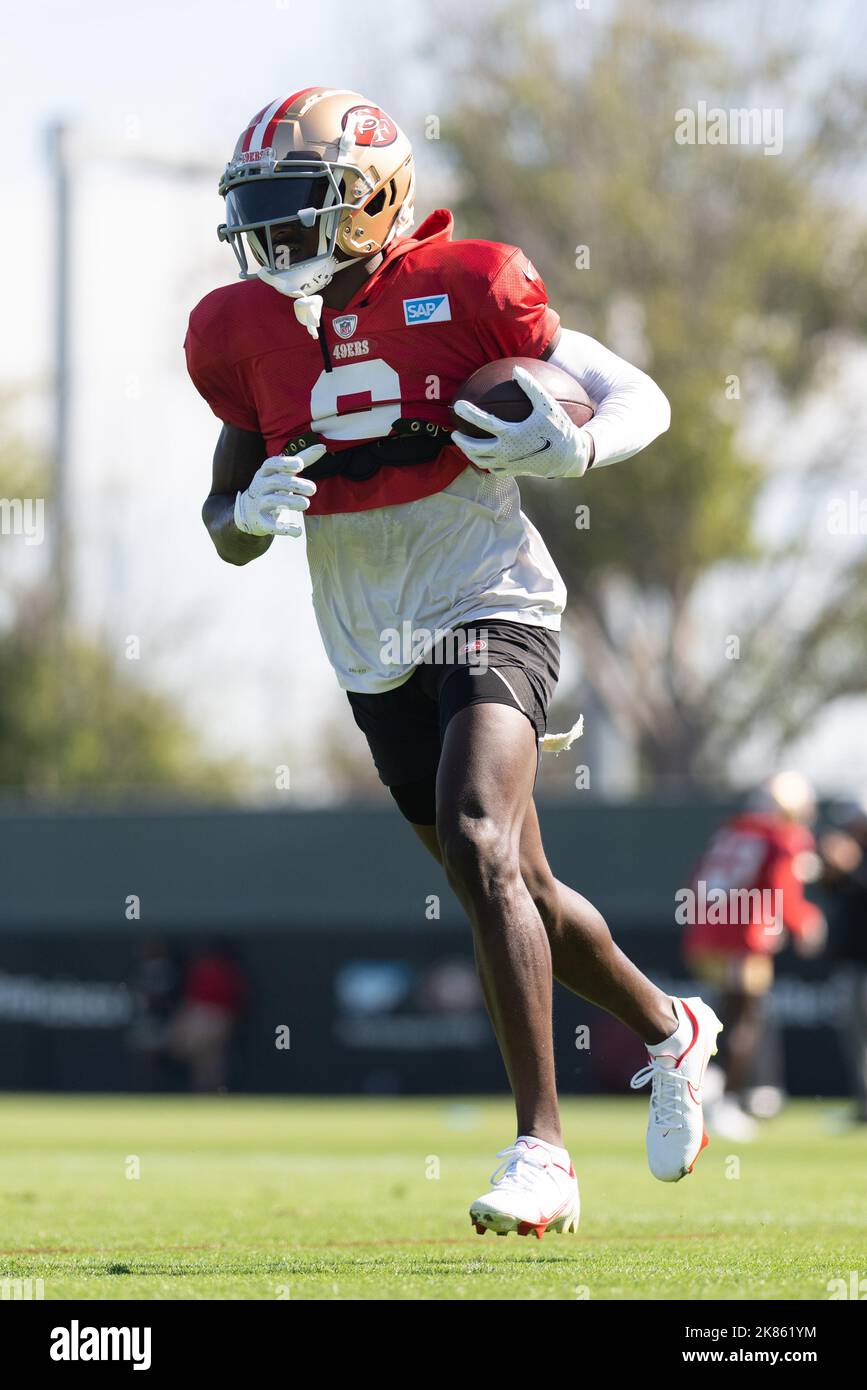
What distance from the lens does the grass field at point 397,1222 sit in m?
4.34

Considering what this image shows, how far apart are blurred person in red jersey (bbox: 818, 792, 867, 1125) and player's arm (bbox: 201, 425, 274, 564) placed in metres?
8.40

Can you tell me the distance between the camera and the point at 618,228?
29.8 m

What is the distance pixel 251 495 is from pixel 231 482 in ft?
1.20

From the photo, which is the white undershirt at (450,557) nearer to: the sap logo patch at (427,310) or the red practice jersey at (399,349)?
the red practice jersey at (399,349)

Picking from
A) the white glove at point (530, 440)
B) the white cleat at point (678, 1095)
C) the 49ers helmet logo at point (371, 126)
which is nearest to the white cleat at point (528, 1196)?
the white cleat at point (678, 1095)

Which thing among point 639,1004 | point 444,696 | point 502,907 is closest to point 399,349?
point 444,696

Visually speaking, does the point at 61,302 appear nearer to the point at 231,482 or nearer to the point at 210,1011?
the point at 210,1011

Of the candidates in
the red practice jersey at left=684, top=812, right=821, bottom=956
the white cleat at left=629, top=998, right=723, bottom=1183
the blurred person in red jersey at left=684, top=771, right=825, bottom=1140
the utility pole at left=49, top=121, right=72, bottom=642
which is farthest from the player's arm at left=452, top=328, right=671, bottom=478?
the utility pole at left=49, top=121, right=72, bottom=642

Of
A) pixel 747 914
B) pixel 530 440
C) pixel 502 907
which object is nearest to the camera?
pixel 502 907

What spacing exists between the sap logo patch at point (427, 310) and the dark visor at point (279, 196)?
33 cm

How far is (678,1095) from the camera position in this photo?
5.21 meters
